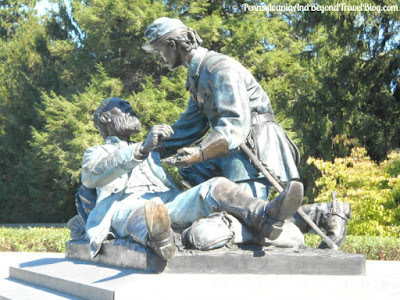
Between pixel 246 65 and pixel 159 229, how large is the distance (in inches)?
601

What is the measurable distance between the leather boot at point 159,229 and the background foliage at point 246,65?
290 inches

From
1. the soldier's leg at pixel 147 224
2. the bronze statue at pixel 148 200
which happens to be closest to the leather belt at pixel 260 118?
the bronze statue at pixel 148 200

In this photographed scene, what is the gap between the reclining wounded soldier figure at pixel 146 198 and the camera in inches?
155

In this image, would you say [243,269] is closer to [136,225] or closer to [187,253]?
[187,253]

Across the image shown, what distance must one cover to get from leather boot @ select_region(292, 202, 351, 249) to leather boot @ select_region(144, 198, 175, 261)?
1.15 metres

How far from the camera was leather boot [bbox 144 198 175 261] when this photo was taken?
12.5 feet

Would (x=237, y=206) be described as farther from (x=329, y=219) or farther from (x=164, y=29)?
(x=164, y=29)

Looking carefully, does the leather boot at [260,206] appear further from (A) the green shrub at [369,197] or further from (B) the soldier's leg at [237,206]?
(A) the green shrub at [369,197]

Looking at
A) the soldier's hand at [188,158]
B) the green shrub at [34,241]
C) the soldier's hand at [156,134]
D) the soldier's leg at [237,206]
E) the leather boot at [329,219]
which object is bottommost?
the green shrub at [34,241]

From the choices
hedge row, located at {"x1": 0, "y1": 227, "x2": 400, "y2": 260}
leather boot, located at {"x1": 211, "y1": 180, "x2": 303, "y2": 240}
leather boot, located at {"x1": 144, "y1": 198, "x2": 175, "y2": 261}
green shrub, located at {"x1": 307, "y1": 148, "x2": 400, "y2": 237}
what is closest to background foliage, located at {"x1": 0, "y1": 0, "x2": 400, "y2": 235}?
green shrub, located at {"x1": 307, "y1": 148, "x2": 400, "y2": 237}

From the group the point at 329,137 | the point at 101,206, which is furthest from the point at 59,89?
the point at 101,206

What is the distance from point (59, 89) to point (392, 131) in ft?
38.3

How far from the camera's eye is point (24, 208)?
83.9 feet

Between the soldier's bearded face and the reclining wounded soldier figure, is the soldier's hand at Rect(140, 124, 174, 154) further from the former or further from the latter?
the soldier's bearded face
